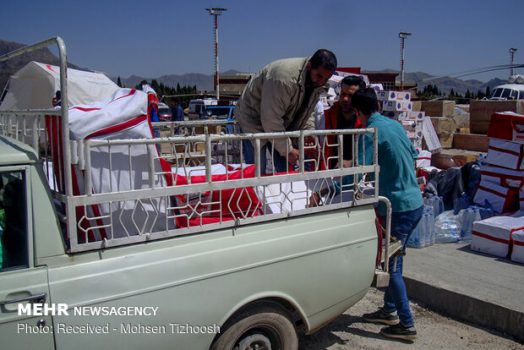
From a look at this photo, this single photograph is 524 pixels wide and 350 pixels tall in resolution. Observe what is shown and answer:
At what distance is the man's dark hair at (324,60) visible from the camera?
13.1 feet

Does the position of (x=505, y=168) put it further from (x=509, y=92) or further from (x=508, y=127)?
(x=509, y=92)

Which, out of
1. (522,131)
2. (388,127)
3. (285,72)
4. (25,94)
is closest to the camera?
(388,127)

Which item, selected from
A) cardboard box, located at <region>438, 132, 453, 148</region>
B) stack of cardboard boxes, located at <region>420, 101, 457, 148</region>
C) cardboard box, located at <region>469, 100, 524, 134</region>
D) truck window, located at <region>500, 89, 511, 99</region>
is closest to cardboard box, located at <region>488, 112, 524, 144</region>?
stack of cardboard boxes, located at <region>420, 101, 457, 148</region>

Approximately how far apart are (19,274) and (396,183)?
272 cm

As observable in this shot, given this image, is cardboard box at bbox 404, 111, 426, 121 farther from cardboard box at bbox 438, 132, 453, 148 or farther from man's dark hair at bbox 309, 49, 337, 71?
man's dark hair at bbox 309, 49, 337, 71

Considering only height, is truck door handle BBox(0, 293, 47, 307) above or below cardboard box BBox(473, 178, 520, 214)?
above

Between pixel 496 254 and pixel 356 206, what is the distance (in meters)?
2.98

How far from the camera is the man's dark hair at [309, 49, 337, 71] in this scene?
399 cm

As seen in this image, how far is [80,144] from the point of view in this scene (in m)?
2.30

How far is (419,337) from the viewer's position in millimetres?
3979

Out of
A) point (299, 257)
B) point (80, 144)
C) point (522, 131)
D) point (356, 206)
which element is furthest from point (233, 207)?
point (522, 131)

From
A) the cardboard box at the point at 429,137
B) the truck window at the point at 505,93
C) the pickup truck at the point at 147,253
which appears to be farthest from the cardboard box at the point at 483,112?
the truck window at the point at 505,93

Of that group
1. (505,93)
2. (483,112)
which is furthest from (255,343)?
(505,93)

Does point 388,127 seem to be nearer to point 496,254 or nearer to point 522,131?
point 496,254
